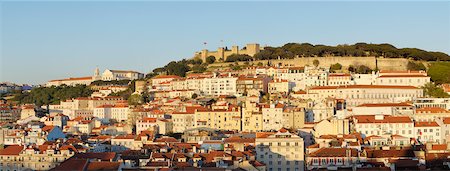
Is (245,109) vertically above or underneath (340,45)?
underneath

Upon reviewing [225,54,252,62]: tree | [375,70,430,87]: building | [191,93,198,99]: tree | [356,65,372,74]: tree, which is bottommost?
[191,93,198,99]: tree

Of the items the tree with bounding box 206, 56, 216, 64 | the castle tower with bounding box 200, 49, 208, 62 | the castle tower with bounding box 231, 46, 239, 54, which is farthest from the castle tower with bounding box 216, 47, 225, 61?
the castle tower with bounding box 200, 49, 208, 62

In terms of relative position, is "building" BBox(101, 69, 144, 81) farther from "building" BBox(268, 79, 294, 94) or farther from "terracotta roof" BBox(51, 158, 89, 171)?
"terracotta roof" BBox(51, 158, 89, 171)

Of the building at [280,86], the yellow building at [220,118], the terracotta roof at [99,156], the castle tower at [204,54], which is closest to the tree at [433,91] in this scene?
the building at [280,86]

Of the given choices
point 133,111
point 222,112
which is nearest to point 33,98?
point 133,111

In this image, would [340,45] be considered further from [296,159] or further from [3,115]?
[296,159]

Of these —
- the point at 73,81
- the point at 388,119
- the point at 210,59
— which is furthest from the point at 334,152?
the point at 73,81
